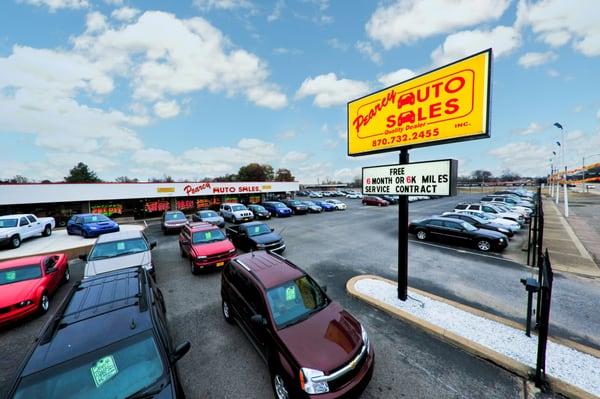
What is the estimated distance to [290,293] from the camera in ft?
15.3

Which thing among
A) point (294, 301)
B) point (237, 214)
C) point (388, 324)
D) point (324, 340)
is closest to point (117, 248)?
point (294, 301)

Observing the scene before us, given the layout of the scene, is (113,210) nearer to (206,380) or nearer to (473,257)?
(206,380)

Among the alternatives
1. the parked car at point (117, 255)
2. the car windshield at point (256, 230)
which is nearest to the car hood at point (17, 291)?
the parked car at point (117, 255)

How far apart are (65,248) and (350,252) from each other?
14.6m

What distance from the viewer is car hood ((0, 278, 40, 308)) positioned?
5645mm

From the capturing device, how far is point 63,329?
10.6ft

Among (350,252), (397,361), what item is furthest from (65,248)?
(397,361)

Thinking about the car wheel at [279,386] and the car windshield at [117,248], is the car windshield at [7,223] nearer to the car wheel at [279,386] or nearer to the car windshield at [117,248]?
the car windshield at [117,248]

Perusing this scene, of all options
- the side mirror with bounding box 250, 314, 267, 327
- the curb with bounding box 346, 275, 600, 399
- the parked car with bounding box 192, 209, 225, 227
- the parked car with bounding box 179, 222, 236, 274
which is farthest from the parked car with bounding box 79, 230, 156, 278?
the parked car with bounding box 192, 209, 225, 227

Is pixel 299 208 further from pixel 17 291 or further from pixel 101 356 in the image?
pixel 101 356

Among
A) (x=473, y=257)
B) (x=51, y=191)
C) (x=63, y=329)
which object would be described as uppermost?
(x=51, y=191)

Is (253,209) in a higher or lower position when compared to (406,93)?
lower

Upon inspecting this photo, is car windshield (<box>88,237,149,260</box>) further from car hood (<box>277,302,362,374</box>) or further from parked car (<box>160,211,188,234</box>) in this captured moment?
parked car (<box>160,211,188,234</box>)

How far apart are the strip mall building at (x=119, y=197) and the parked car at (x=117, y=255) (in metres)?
18.5
